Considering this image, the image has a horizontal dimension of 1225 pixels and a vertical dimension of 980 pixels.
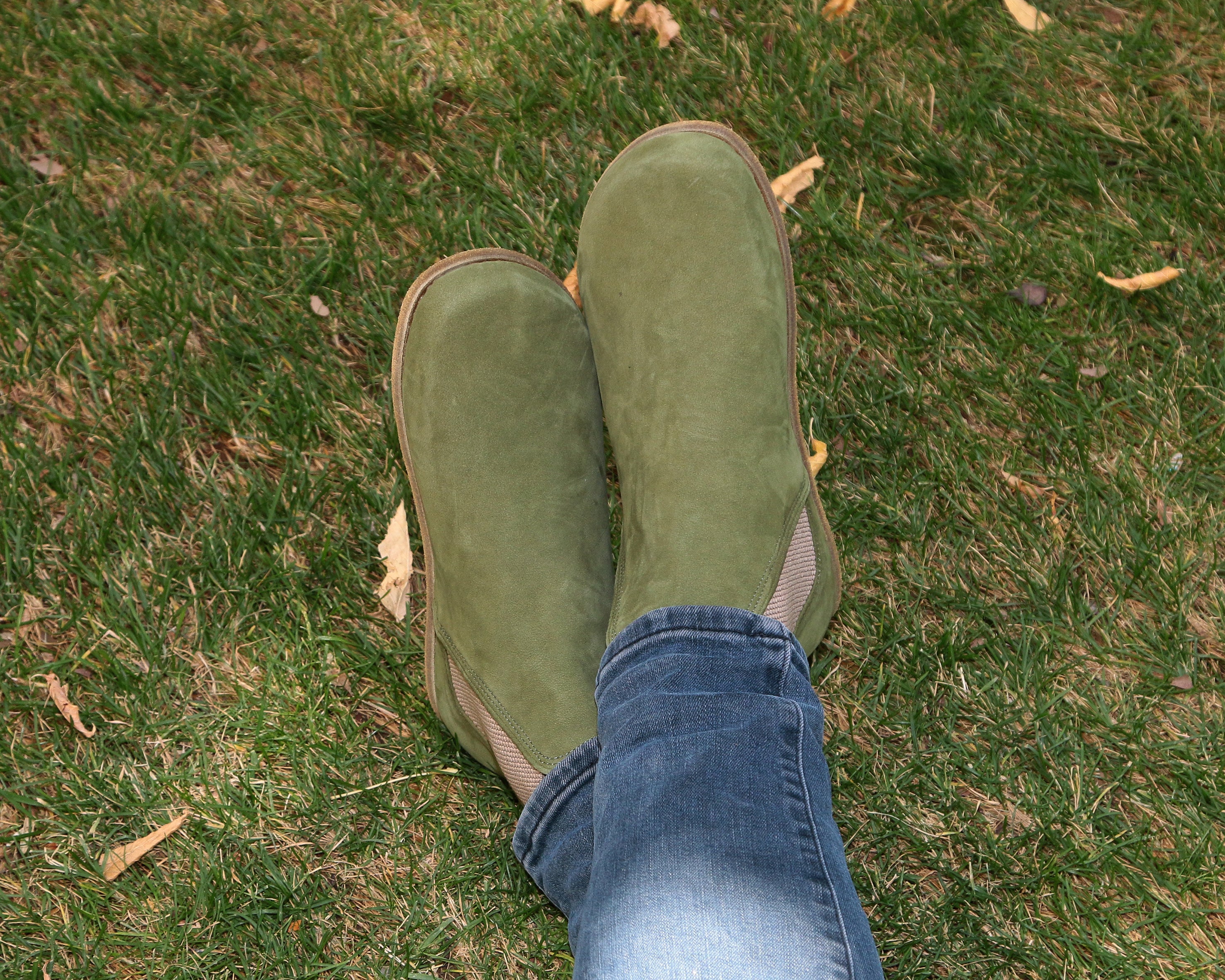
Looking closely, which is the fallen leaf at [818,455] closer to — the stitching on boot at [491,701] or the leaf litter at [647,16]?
the stitching on boot at [491,701]

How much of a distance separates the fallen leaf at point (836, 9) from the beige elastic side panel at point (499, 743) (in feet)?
3.60

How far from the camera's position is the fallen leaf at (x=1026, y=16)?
1.97 meters

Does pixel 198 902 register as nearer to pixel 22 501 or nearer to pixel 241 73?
pixel 22 501

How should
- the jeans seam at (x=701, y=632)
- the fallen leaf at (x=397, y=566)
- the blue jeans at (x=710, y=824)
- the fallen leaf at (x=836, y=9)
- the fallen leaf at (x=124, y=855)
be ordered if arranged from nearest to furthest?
the blue jeans at (x=710, y=824) → the jeans seam at (x=701, y=632) → the fallen leaf at (x=124, y=855) → the fallen leaf at (x=397, y=566) → the fallen leaf at (x=836, y=9)

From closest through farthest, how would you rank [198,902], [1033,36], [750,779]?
[750,779] → [198,902] → [1033,36]

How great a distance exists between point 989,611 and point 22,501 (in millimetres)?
1793

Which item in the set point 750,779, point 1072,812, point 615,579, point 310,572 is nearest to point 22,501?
point 310,572

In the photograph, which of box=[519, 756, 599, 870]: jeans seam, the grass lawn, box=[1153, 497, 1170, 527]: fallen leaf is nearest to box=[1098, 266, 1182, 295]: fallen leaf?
the grass lawn

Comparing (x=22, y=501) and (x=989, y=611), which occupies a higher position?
(x=989, y=611)

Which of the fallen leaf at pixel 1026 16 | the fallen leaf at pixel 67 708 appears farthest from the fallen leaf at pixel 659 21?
the fallen leaf at pixel 67 708

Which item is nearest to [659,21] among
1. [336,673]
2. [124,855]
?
[336,673]

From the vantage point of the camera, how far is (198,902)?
1.59 metres

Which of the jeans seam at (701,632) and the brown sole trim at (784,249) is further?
the brown sole trim at (784,249)

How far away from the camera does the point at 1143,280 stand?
6.07 ft
